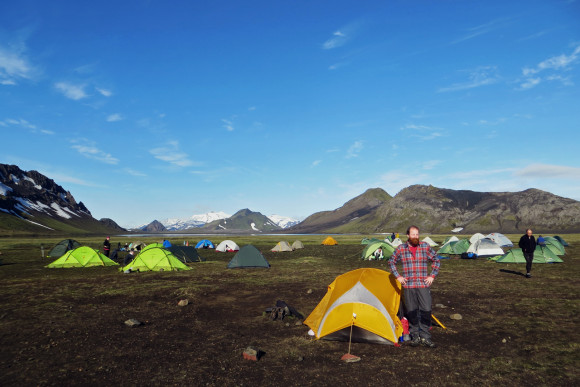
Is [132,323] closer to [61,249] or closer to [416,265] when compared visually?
[416,265]

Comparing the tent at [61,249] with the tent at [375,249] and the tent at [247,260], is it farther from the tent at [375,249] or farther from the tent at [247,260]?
the tent at [375,249]

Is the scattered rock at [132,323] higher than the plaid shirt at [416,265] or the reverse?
the reverse

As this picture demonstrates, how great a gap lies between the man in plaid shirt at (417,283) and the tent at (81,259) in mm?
30320

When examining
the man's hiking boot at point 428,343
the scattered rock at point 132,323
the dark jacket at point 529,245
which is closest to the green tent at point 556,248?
the dark jacket at point 529,245

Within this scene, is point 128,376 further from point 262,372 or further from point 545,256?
point 545,256

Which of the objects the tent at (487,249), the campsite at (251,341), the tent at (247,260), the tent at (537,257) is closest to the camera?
the campsite at (251,341)

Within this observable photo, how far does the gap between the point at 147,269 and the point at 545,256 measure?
1344 inches

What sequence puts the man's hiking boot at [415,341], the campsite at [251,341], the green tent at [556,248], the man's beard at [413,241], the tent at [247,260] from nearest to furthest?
the campsite at [251,341] < the man's beard at [413,241] < the man's hiking boot at [415,341] < the tent at [247,260] < the green tent at [556,248]

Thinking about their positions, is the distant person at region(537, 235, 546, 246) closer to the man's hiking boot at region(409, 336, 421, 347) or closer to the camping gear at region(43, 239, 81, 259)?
the man's hiking boot at region(409, 336, 421, 347)

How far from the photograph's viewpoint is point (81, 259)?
31125 mm

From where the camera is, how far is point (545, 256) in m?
30.3

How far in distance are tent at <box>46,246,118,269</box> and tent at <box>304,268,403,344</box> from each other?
2756 cm

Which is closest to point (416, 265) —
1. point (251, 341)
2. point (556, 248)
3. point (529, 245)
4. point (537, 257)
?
point (251, 341)

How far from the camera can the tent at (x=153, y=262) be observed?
89.5ft
